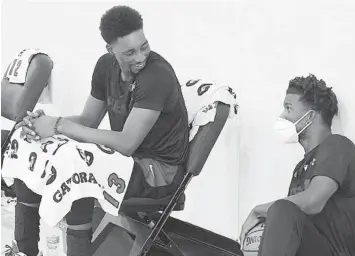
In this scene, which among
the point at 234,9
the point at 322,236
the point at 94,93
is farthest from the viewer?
the point at 234,9

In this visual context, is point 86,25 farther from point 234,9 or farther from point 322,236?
point 322,236

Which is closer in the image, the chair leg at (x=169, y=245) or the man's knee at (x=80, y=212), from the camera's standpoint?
the man's knee at (x=80, y=212)

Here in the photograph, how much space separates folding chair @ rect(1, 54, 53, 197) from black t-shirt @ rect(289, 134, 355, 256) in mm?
1406

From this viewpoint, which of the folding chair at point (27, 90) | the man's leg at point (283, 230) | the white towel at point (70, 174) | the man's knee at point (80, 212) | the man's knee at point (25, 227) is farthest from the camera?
the folding chair at point (27, 90)

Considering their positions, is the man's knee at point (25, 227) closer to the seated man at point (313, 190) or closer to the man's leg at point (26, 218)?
the man's leg at point (26, 218)

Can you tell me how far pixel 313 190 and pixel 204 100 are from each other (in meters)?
0.64

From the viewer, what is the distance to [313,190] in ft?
7.80

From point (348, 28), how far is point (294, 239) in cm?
92

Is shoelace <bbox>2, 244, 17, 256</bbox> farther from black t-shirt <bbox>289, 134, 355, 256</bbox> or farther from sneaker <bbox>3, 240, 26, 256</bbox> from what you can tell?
black t-shirt <bbox>289, 134, 355, 256</bbox>

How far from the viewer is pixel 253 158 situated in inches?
126

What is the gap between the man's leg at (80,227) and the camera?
98.7 inches

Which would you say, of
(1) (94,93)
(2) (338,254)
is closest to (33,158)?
(1) (94,93)

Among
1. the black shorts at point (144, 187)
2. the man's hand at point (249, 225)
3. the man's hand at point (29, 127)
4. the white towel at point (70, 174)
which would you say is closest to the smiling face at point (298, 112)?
the man's hand at point (249, 225)

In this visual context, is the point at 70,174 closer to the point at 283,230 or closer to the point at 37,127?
the point at 37,127
